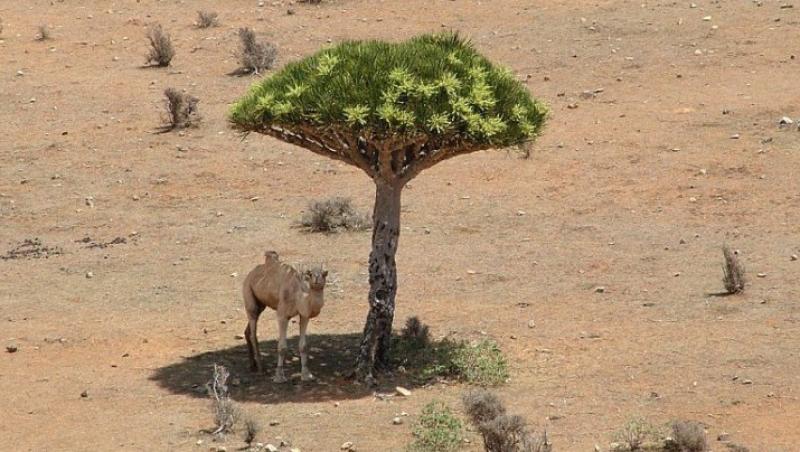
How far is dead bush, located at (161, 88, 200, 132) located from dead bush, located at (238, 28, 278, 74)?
259 centimetres

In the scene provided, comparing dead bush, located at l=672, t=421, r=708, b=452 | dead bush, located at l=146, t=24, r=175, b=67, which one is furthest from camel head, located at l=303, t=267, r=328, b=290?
dead bush, located at l=146, t=24, r=175, b=67

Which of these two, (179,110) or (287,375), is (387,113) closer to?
(287,375)

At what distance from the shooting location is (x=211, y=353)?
1550cm

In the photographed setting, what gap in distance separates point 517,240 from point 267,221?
156 inches

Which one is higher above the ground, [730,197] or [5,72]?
[5,72]

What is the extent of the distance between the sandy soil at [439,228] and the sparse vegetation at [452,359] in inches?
11.8

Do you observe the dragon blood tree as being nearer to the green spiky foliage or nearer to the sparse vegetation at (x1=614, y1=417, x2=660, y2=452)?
the green spiky foliage

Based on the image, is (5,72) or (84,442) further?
(5,72)

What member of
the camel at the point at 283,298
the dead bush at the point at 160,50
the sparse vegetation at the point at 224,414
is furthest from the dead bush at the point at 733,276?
the dead bush at the point at 160,50

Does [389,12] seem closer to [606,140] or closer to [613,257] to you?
[606,140]

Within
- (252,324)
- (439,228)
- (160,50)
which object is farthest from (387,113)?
(160,50)

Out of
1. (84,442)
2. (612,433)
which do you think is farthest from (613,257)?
(84,442)

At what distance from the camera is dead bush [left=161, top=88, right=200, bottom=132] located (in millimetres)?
24859

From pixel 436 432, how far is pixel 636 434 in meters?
1.72
